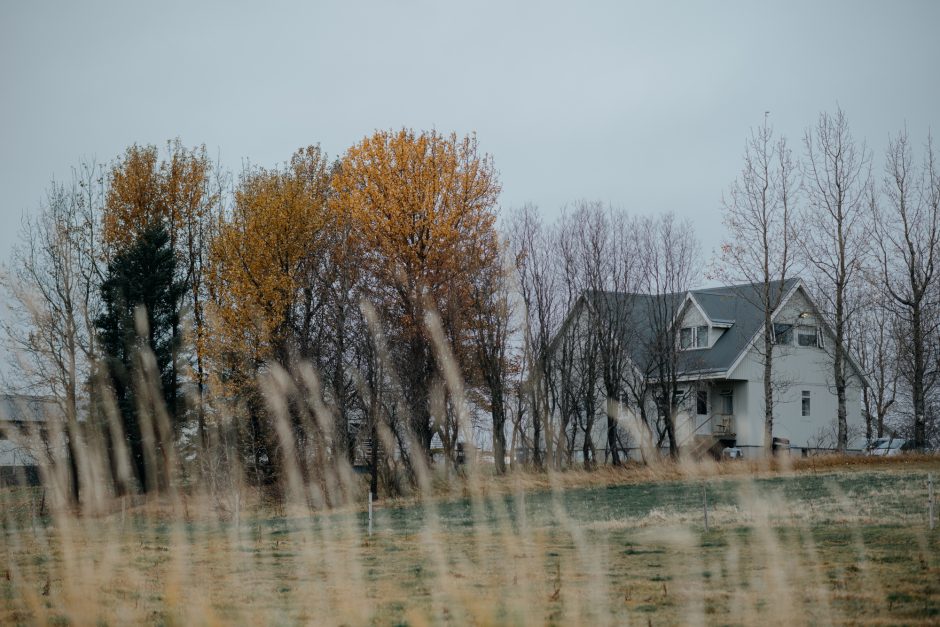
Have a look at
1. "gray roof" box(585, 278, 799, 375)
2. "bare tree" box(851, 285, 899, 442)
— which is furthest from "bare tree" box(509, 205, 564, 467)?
"bare tree" box(851, 285, 899, 442)

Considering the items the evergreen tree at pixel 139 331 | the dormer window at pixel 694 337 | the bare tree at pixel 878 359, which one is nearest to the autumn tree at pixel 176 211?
the evergreen tree at pixel 139 331

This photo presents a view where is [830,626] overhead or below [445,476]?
overhead

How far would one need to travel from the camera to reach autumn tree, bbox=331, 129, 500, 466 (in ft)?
97.3

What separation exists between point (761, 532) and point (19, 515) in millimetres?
25407

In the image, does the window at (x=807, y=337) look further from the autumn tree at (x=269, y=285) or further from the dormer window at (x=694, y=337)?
the autumn tree at (x=269, y=285)

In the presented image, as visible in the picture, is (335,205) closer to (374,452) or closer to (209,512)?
(374,452)

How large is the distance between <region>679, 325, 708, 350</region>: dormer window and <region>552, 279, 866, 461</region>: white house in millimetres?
45

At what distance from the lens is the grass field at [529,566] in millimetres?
8859

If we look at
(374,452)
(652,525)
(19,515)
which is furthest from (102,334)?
(652,525)

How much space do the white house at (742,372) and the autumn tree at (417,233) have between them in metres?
10.7

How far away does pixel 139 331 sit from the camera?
33531 millimetres

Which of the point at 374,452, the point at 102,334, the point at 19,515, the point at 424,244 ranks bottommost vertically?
the point at 19,515

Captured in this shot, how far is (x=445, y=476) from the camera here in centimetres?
2988

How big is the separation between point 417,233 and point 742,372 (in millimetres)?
17379
